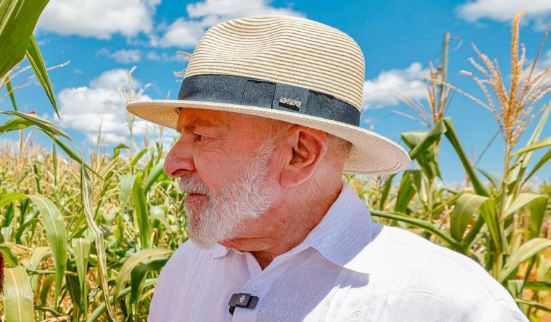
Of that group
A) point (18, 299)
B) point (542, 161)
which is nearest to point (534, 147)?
point (542, 161)

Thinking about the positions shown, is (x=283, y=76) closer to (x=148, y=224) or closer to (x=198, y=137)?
(x=198, y=137)

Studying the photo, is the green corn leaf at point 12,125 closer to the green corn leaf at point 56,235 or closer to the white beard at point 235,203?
the green corn leaf at point 56,235

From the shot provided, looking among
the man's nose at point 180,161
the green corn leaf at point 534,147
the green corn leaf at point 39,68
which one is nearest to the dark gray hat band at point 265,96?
the man's nose at point 180,161

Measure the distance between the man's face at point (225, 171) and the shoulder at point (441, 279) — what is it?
0.27 m

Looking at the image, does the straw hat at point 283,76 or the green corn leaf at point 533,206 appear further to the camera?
the green corn leaf at point 533,206

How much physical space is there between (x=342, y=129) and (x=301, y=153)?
0.33 feet

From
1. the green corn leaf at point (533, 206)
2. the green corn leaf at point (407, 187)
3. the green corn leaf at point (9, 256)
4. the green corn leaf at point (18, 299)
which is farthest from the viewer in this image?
the green corn leaf at point (407, 187)

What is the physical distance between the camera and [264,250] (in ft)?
4.55

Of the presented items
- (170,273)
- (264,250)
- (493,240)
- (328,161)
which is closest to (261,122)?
(328,161)

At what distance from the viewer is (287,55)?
1377 millimetres

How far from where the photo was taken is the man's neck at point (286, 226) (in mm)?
1344

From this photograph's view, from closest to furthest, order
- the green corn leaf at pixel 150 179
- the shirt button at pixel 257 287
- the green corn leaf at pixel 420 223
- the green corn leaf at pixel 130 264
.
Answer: the shirt button at pixel 257 287
the green corn leaf at pixel 130 264
the green corn leaf at pixel 420 223
the green corn leaf at pixel 150 179

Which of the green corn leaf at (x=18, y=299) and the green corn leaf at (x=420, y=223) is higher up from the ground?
the green corn leaf at (x=420, y=223)

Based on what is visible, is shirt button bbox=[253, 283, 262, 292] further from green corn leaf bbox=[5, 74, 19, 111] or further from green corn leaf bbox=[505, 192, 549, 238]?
green corn leaf bbox=[505, 192, 549, 238]
